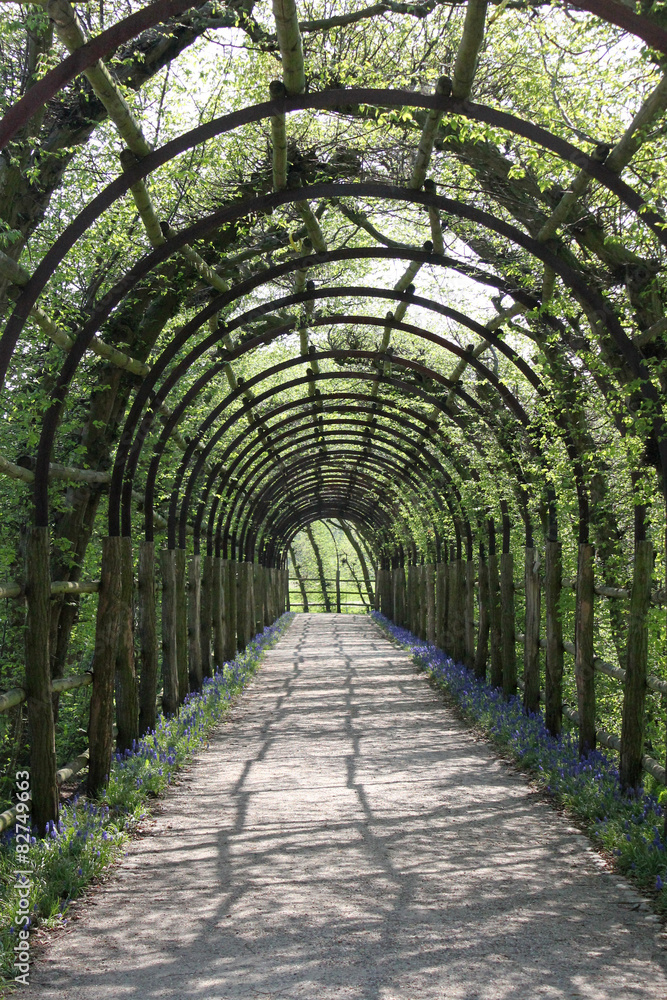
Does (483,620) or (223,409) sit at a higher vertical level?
(223,409)

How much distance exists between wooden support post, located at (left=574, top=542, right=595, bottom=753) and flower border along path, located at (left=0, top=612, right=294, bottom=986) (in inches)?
123

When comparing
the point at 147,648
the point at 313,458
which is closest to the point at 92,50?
the point at 147,648

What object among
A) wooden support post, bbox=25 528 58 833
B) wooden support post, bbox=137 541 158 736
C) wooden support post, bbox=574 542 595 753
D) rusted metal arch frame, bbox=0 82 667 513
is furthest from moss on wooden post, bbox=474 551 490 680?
wooden support post, bbox=25 528 58 833

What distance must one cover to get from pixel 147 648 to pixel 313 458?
12658 mm

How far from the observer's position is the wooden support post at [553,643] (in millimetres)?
8750

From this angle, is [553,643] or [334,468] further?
[334,468]

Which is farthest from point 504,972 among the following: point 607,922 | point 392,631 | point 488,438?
point 392,631

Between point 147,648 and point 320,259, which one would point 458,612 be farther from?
point 320,259

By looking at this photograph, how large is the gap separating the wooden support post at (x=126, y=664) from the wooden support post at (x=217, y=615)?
675 cm

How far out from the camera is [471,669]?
14508 millimetres

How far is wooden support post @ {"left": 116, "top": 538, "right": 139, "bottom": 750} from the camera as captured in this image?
7.66 m

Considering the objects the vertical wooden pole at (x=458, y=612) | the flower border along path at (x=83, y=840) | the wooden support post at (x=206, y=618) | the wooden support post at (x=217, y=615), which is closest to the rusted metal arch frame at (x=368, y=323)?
the flower border along path at (x=83, y=840)

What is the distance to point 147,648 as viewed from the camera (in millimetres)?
9047

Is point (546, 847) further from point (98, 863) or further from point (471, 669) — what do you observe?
point (471, 669)
